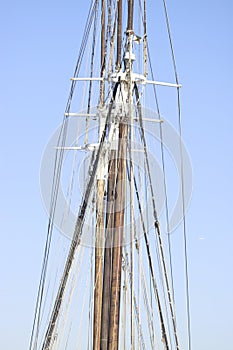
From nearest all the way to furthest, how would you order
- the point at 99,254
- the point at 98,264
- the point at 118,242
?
the point at 118,242, the point at 98,264, the point at 99,254

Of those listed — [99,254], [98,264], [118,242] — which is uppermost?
[99,254]

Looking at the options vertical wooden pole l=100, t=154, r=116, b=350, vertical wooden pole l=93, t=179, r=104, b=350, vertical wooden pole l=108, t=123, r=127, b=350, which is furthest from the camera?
vertical wooden pole l=93, t=179, r=104, b=350

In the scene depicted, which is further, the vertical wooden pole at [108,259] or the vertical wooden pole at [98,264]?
the vertical wooden pole at [98,264]

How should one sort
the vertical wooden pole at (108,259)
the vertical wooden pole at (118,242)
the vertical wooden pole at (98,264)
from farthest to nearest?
the vertical wooden pole at (98,264) < the vertical wooden pole at (108,259) < the vertical wooden pole at (118,242)

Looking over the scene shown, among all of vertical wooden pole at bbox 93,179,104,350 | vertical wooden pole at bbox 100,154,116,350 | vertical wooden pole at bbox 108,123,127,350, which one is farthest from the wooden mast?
vertical wooden pole at bbox 108,123,127,350

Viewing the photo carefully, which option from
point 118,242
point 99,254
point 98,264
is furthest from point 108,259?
point 99,254

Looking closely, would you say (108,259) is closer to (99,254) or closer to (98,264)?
(98,264)

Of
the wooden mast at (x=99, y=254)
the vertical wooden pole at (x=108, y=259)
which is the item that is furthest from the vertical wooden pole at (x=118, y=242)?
the wooden mast at (x=99, y=254)

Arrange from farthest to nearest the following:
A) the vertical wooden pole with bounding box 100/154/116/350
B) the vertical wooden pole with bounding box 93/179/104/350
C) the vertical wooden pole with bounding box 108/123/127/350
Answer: the vertical wooden pole with bounding box 93/179/104/350, the vertical wooden pole with bounding box 100/154/116/350, the vertical wooden pole with bounding box 108/123/127/350

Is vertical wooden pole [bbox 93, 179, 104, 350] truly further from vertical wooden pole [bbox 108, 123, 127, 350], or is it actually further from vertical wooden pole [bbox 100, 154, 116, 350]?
vertical wooden pole [bbox 108, 123, 127, 350]

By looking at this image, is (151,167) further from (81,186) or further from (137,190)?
(81,186)

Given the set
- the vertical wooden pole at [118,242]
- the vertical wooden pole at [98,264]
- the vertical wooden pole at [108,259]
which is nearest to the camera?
the vertical wooden pole at [118,242]

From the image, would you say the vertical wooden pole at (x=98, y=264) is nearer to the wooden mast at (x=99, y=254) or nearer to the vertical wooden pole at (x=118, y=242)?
the wooden mast at (x=99, y=254)

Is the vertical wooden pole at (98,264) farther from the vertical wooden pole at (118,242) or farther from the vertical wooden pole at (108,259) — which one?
the vertical wooden pole at (118,242)
